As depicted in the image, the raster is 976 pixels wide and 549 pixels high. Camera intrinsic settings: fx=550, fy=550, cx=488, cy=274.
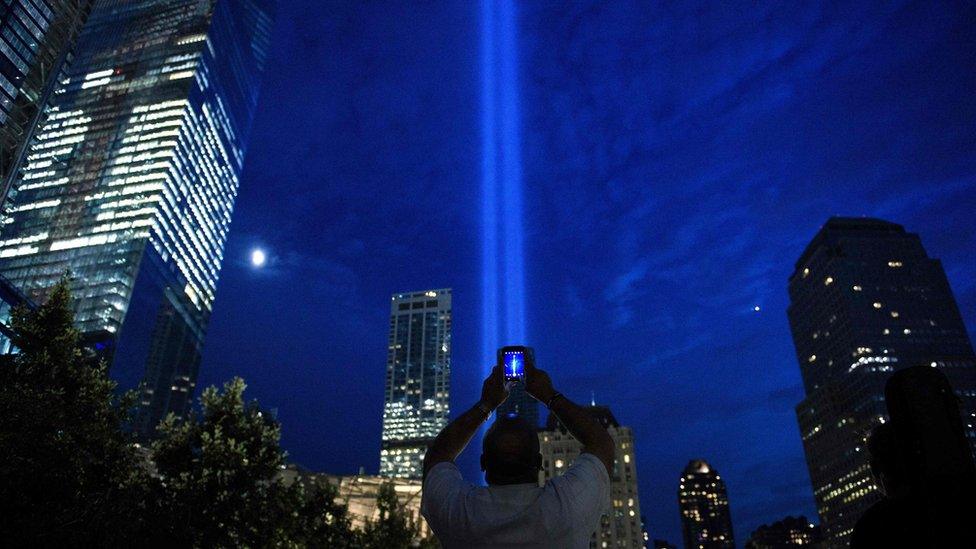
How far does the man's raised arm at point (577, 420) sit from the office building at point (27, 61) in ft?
139

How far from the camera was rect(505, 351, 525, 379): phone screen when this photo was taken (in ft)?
12.9

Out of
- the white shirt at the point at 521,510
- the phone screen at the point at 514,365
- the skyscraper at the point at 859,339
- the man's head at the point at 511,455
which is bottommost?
the white shirt at the point at 521,510

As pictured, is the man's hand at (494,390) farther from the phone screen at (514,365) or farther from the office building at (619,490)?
the office building at (619,490)

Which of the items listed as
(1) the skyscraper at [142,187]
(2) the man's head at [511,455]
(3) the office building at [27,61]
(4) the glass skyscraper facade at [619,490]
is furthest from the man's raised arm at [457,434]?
(4) the glass skyscraper facade at [619,490]

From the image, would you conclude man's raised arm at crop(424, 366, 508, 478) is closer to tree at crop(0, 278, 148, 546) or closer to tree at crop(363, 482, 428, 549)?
tree at crop(0, 278, 148, 546)

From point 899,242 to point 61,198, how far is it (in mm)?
226759

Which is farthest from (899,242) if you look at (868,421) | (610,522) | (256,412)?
(256,412)

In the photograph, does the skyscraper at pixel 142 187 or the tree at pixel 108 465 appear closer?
the tree at pixel 108 465

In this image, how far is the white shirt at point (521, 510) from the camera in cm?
291

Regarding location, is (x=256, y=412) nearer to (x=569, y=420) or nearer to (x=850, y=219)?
(x=569, y=420)

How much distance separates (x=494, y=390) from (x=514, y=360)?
37cm

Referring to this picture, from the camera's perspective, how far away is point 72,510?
51.0 ft

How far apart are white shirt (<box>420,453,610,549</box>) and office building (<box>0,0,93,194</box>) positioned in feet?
139

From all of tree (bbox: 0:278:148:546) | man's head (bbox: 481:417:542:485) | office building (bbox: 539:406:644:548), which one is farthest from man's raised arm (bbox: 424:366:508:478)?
office building (bbox: 539:406:644:548)
